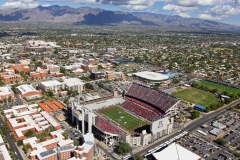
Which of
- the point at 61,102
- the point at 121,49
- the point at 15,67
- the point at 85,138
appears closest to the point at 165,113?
the point at 85,138

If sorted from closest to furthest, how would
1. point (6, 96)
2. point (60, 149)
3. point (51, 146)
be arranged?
point (60, 149)
point (51, 146)
point (6, 96)

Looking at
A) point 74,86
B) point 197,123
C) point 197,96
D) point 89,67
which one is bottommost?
point 197,123

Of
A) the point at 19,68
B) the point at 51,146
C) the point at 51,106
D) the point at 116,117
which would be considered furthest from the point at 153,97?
the point at 19,68

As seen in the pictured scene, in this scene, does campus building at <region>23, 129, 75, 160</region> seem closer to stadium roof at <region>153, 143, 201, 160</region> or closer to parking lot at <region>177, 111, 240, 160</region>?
stadium roof at <region>153, 143, 201, 160</region>

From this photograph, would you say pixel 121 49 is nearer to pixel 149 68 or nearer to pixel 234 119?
pixel 149 68

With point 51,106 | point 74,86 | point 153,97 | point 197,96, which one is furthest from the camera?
point 197,96

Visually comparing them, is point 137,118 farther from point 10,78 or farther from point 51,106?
point 10,78

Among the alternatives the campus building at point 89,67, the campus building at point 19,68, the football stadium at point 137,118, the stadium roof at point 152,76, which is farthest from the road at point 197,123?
the campus building at point 19,68
